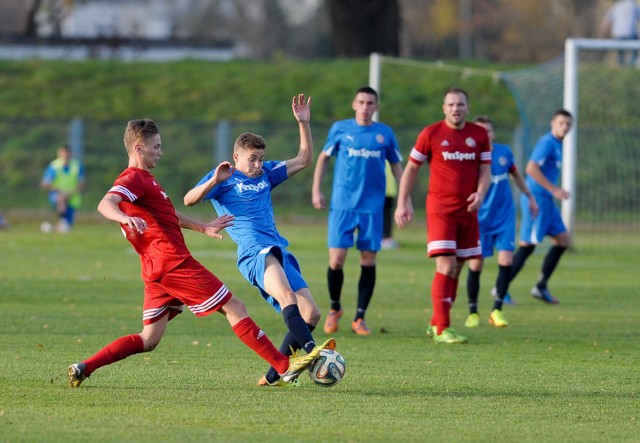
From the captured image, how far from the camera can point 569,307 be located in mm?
13570

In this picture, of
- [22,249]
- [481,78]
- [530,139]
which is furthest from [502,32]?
[22,249]

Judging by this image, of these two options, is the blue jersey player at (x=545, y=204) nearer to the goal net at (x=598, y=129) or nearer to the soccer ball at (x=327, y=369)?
the soccer ball at (x=327, y=369)

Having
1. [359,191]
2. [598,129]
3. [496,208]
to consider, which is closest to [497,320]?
[496,208]

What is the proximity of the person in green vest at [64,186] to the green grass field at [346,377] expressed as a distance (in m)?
11.8

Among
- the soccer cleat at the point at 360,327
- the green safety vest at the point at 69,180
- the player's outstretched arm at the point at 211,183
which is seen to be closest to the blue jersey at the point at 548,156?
the soccer cleat at the point at 360,327

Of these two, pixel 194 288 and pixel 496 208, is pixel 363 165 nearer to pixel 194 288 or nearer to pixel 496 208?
pixel 496 208

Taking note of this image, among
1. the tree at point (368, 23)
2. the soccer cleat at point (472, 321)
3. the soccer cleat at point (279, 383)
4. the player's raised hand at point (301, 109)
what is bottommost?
the soccer cleat at point (472, 321)

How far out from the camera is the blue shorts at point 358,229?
11.1 m

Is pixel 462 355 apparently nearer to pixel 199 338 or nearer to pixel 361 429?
pixel 199 338

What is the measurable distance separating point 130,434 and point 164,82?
107ft

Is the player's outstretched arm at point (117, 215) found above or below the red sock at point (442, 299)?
above

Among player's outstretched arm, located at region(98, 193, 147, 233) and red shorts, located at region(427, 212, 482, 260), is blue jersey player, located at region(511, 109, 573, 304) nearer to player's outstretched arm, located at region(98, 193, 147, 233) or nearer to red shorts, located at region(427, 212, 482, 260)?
red shorts, located at region(427, 212, 482, 260)

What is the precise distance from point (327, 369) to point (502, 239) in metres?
5.92

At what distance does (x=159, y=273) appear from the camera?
23.7ft
